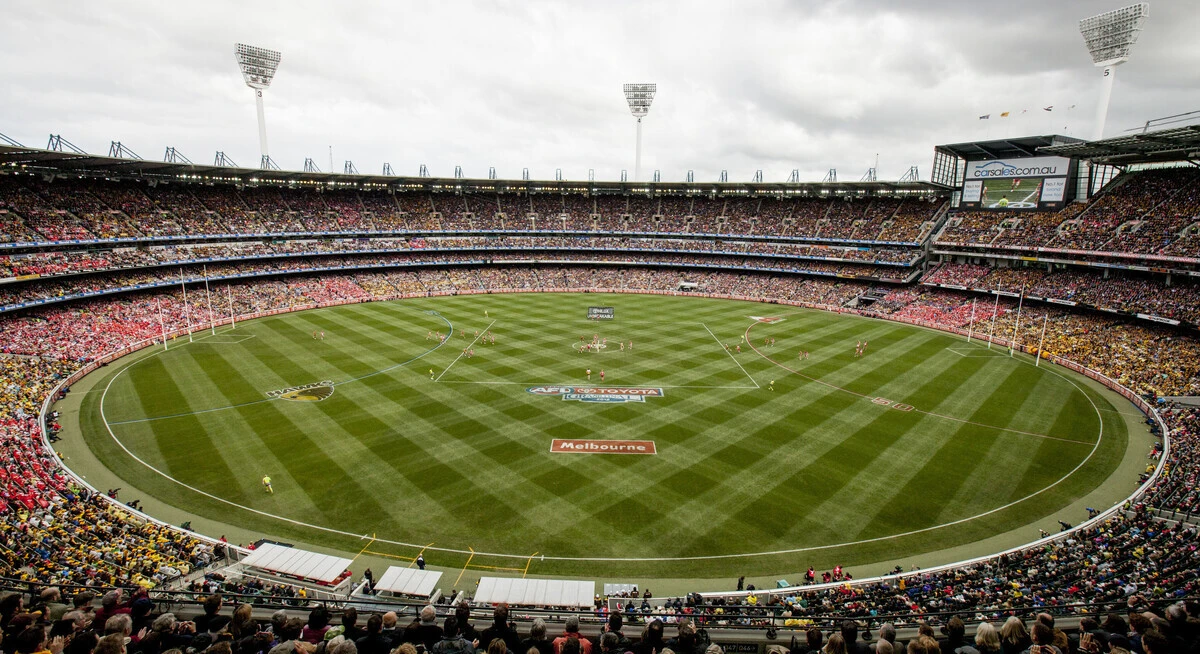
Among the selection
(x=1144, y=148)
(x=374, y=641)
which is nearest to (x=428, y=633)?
(x=374, y=641)

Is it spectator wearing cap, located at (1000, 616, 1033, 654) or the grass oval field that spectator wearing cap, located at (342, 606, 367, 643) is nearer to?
spectator wearing cap, located at (1000, 616, 1033, 654)

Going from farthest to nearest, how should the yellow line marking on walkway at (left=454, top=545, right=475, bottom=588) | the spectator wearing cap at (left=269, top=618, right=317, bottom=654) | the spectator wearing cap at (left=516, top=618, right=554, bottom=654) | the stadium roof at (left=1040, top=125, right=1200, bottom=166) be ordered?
the stadium roof at (left=1040, top=125, right=1200, bottom=166), the yellow line marking on walkway at (left=454, top=545, right=475, bottom=588), the spectator wearing cap at (left=516, top=618, right=554, bottom=654), the spectator wearing cap at (left=269, top=618, right=317, bottom=654)

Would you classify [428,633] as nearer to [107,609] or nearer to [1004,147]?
[107,609]

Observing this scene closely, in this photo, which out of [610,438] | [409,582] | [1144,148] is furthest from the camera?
[1144,148]

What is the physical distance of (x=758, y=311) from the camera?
76688 mm

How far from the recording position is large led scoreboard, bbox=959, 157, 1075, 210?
230 ft

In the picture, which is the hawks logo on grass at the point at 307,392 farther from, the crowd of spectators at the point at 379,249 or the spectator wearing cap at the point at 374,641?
the spectator wearing cap at the point at 374,641

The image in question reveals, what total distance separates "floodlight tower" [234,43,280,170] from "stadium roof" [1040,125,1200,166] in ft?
324

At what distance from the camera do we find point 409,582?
2014cm

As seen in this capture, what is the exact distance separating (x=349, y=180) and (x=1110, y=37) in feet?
337

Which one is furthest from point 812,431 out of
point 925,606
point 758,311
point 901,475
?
point 758,311

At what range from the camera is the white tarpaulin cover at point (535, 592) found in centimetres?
1888

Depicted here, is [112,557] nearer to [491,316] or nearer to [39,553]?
[39,553]

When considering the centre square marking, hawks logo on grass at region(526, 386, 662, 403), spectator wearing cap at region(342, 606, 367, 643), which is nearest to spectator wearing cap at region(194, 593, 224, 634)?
spectator wearing cap at region(342, 606, 367, 643)
